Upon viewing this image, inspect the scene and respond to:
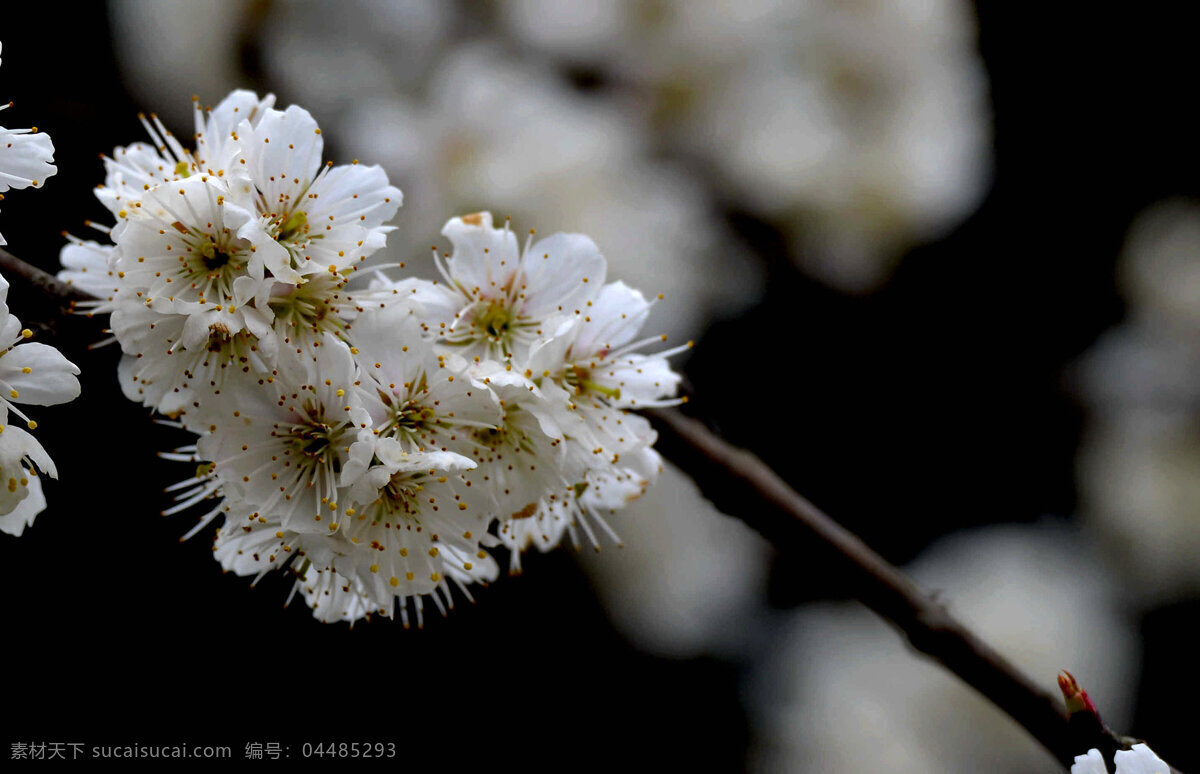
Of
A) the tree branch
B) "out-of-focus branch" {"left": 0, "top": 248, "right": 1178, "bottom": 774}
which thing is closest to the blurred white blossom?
"out-of-focus branch" {"left": 0, "top": 248, "right": 1178, "bottom": 774}

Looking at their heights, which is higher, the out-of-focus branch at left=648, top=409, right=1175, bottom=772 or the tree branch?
the tree branch

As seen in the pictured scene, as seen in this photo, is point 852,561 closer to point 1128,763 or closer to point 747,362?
point 1128,763

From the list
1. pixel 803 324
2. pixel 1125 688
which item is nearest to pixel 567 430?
pixel 803 324

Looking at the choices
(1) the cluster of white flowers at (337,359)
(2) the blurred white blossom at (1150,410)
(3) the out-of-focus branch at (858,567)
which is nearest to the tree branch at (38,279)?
(1) the cluster of white flowers at (337,359)

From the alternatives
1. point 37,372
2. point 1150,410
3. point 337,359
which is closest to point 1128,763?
point 337,359

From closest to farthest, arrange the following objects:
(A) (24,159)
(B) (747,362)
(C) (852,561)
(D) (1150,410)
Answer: (A) (24,159) → (C) (852,561) → (B) (747,362) → (D) (1150,410)

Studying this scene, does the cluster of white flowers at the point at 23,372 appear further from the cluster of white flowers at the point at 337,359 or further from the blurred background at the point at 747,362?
the blurred background at the point at 747,362

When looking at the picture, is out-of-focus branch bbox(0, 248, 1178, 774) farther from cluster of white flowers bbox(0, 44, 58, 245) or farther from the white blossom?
cluster of white flowers bbox(0, 44, 58, 245)
